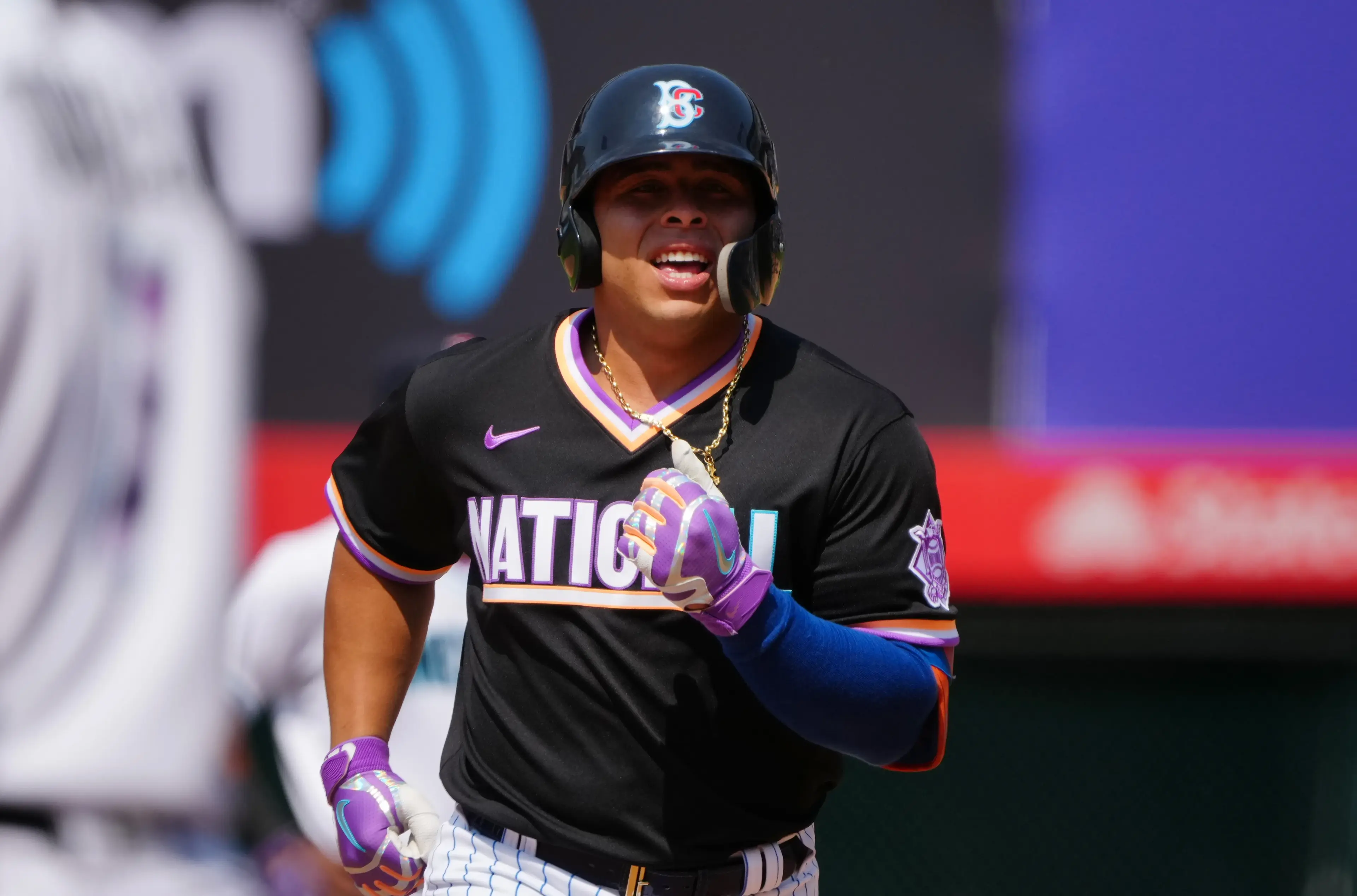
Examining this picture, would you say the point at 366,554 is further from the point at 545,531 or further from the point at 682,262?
the point at 682,262

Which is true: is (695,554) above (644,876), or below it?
above

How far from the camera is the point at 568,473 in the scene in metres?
1.89

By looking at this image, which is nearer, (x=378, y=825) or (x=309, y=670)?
(x=378, y=825)

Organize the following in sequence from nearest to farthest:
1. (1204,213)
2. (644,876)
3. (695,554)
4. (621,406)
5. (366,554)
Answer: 1. (695,554)
2. (644,876)
3. (621,406)
4. (366,554)
5. (1204,213)

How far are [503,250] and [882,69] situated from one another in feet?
3.93

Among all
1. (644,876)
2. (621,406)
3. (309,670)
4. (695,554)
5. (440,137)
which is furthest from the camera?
(440,137)

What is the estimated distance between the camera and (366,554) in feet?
7.04

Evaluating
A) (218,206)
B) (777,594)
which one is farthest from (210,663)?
(777,594)

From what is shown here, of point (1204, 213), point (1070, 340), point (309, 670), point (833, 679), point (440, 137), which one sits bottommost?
point (309, 670)

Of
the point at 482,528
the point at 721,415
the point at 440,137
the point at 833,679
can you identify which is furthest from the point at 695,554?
the point at 440,137

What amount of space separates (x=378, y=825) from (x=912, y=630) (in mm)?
736

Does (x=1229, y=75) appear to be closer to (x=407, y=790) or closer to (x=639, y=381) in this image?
(x=639, y=381)

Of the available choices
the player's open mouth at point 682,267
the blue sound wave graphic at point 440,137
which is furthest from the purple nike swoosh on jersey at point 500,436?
the blue sound wave graphic at point 440,137

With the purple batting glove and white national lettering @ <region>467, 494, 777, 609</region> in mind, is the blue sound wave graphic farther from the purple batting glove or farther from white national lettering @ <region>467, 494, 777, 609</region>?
the purple batting glove
